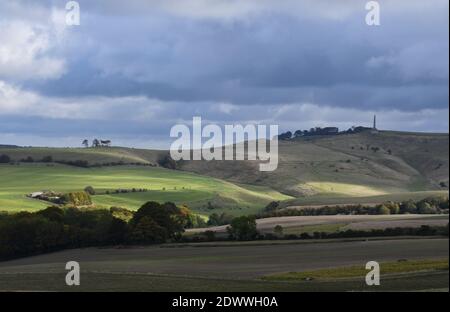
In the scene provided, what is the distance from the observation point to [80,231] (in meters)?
72.6

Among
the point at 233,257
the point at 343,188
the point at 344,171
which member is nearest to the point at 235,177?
the point at 343,188

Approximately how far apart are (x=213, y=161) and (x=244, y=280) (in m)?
129

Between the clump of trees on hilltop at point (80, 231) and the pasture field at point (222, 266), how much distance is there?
2363mm

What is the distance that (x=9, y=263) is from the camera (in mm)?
66125

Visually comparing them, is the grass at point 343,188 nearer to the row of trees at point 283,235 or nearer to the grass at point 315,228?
the grass at point 315,228

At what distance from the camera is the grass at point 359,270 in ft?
148

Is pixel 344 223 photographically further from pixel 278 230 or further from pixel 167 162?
pixel 167 162

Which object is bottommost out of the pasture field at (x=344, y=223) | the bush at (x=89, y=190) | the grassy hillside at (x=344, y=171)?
the pasture field at (x=344, y=223)

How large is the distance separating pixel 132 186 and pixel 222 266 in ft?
262

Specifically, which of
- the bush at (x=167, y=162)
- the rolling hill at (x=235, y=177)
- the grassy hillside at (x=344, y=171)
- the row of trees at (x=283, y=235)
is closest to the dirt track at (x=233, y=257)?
the row of trees at (x=283, y=235)

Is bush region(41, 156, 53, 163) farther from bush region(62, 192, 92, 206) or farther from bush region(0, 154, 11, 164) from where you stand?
bush region(62, 192, 92, 206)

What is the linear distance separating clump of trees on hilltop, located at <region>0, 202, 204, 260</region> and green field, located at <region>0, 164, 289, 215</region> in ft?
67.3

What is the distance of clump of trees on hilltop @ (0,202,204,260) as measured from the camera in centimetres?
7062

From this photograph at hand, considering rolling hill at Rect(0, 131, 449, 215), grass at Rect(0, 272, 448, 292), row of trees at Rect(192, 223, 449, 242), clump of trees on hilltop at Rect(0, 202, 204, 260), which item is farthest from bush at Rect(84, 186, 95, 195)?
grass at Rect(0, 272, 448, 292)
